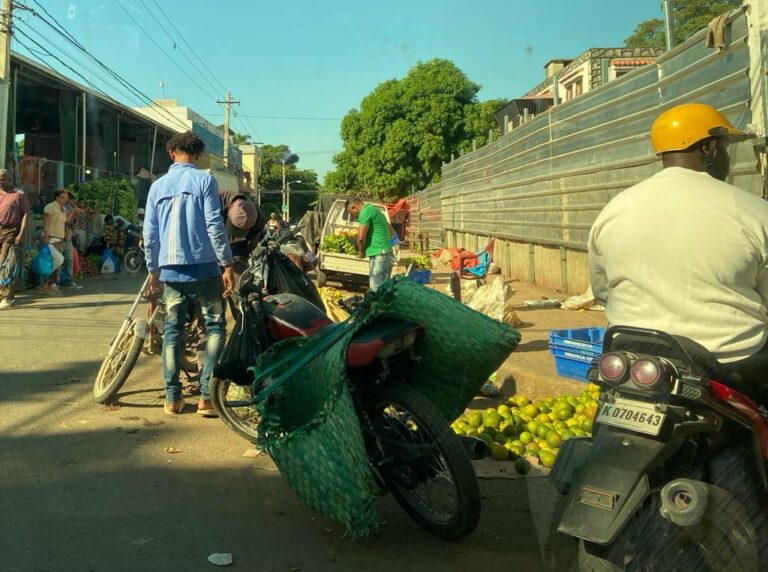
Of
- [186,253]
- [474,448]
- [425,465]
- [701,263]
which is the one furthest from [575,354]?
[701,263]

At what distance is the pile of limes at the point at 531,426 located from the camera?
4707 millimetres

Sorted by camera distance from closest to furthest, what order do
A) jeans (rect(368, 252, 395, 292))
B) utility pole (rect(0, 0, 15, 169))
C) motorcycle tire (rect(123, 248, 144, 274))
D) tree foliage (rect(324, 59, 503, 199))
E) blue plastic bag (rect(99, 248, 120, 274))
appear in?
1. jeans (rect(368, 252, 395, 292))
2. utility pole (rect(0, 0, 15, 169))
3. blue plastic bag (rect(99, 248, 120, 274))
4. motorcycle tire (rect(123, 248, 144, 274))
5. tree foliage (rect(324, 59, 503, 199))

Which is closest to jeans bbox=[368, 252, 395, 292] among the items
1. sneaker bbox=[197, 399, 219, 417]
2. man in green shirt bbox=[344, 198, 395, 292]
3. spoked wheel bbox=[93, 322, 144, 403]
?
man in green shirt bbox=[344, 198, 395, 292]

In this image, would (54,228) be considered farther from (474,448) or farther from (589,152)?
(474,448)

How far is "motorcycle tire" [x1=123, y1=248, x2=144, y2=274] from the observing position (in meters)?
18.9

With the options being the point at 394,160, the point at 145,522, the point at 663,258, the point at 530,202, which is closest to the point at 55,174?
the point at 530,202

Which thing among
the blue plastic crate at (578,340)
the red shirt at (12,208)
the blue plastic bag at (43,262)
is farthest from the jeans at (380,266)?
the blue plastic bag at (43,262)

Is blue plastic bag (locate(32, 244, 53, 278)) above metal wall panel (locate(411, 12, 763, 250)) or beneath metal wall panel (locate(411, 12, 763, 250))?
beneath

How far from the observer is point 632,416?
89.1 inches

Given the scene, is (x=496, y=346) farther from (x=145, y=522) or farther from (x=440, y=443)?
(x=145, y=522)

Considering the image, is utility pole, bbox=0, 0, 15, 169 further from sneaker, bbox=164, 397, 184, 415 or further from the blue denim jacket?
sneaker, bbox=164, 397, 184, 415

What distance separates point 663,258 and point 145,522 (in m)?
2.74

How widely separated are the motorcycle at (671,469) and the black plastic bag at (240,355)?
98.3 inches

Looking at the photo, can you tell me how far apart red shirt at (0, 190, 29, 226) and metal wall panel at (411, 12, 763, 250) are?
8.08 m
